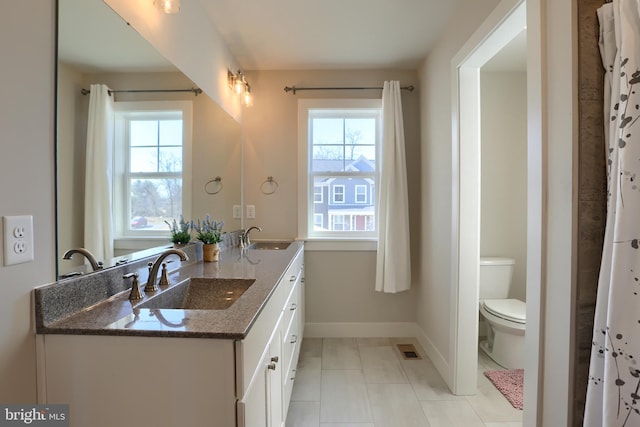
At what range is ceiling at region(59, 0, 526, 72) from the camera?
1137 millimetres

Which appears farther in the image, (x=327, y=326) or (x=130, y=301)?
(x=327, y=326)

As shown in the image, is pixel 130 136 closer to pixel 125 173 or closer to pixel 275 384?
pixel 125 173

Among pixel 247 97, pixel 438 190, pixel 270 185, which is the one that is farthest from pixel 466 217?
pixel 247 97

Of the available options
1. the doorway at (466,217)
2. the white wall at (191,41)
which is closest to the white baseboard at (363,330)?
the doorway at (466,217)

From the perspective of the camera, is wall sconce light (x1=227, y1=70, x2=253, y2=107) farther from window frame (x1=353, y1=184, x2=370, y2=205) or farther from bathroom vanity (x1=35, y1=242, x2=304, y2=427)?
bathroom vanity (x1=35, y1=242, x2=304, y2=427)

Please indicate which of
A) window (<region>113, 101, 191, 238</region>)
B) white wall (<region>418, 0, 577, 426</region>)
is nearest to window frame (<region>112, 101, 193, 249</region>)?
window (<region>113, 101, 191, 238</region>)

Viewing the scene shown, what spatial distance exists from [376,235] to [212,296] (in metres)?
1.86

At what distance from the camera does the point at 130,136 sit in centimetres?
130

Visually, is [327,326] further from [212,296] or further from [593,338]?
[593,338]

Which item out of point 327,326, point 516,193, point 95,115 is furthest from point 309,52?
point 327,326

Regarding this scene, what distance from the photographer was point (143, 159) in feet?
4.54

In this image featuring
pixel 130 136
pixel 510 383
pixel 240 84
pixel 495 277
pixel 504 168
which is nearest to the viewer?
pixel 130 136

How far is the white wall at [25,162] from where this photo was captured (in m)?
0.76

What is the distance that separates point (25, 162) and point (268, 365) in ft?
3.27
